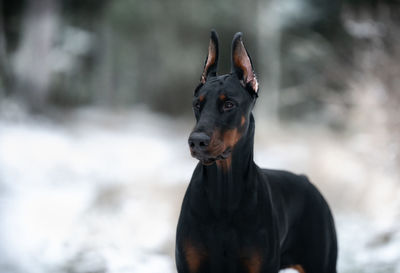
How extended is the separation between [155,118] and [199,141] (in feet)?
66.4

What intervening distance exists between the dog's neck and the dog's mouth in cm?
13

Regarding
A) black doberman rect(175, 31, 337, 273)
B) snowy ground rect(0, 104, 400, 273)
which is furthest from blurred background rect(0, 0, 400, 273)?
black doberman rect(175, 31, 337, 273)

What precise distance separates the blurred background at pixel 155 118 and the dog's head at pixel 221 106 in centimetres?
316

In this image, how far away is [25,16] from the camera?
17125mm

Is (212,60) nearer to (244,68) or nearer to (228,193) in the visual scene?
(244,68)

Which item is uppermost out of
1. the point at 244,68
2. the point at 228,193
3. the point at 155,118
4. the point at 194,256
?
the point at 155,118

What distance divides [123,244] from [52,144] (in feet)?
25.6

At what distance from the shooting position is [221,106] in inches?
115

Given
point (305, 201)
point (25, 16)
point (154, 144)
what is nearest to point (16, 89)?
point (25, 16)

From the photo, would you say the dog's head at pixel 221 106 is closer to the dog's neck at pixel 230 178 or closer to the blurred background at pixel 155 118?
the dog's neck at pixel 230 178

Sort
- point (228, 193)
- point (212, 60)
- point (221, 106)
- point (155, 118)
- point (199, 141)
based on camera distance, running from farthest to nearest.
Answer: point (155, 118), point (212, 60), point (228, 193), point (221, 106), point (199, 141)

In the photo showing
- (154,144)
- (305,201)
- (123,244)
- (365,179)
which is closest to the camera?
(305,201)

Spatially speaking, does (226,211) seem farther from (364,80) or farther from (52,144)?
(52,144)

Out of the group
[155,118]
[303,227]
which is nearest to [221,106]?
[303,227]
